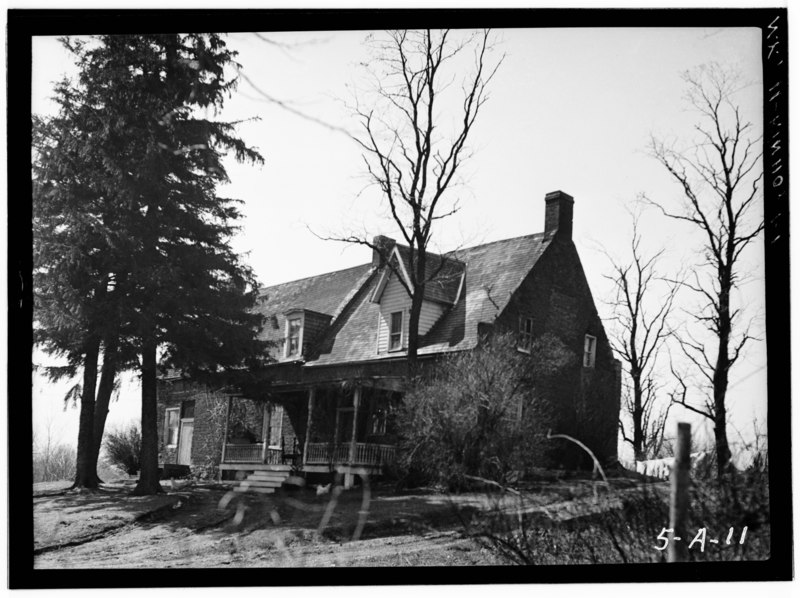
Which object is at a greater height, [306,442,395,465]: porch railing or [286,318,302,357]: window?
[286,318,302,357]: window

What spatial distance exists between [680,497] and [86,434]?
4.17 m

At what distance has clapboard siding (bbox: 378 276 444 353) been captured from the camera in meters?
7.32

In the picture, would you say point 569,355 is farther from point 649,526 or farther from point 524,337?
point 649,526

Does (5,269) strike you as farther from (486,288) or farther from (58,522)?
(486,288)

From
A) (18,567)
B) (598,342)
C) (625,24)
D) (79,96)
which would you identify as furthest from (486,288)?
(18,567)

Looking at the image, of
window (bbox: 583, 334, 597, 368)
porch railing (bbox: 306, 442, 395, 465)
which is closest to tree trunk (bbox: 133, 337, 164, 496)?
porch railing (bbox: 306, 442, 395, 465)

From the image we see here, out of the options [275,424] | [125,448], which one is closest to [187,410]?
[125,448]

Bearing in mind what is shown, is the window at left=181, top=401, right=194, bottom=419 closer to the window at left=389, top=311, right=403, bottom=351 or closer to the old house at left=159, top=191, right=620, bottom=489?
the old house at left=159, top=191, right=620, bottom=489

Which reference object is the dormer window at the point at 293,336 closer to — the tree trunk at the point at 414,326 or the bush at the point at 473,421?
the tree trunk at the point at 414,326

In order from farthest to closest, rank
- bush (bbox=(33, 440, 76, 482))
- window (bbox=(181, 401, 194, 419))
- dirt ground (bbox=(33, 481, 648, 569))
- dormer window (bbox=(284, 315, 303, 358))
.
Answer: dormer window (bbox=(284, 315, 303, 358)) < window (bbox=(181, 401, 194, 419)) < bush (bbox=(33, 440, 76, 482)) < dirt ground (bbox=(33, 481, 648, 569))

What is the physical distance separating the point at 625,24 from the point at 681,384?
2537mm

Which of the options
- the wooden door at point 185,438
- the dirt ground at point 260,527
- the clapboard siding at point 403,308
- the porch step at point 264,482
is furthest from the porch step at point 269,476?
the clapboard siding at point 403,308

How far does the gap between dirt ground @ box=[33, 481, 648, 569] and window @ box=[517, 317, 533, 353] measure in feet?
5.23

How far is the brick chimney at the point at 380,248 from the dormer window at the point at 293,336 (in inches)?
32.7
